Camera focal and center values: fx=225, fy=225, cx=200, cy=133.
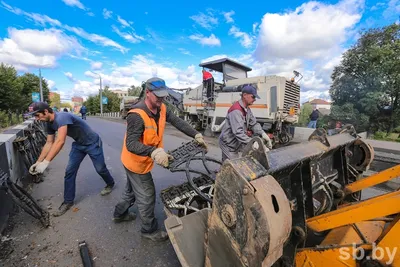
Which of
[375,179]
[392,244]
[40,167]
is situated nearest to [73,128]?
[40,167]

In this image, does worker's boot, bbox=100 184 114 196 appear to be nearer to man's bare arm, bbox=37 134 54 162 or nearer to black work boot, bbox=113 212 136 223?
black work boot, bbox=113 212 136 223

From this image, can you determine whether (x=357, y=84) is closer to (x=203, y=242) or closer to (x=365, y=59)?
(x=365, y=59)

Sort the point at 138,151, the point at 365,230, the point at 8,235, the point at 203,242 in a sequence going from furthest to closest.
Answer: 1. the point at 8,235
2. the point at 138,151
3. the point at 365,230
4. the point at 203,242

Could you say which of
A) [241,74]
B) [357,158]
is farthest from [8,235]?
[241,74]

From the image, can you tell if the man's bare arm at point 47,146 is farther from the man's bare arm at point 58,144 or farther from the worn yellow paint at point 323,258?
the worn yellow paint at point 323,258

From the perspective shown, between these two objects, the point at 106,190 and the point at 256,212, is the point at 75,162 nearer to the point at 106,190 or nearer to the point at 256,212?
the point at 106,190

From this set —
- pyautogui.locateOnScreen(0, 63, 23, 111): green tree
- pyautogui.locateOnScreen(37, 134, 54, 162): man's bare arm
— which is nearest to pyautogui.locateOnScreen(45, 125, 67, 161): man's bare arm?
pyautogui.locateOnScreen(37, 134, 54, 162): man's bare arm

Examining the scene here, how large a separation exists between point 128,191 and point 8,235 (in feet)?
4.69

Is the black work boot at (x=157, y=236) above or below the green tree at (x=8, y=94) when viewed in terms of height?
below

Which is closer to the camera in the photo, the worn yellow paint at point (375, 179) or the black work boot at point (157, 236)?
the worn yellow paint at point (375, 179)

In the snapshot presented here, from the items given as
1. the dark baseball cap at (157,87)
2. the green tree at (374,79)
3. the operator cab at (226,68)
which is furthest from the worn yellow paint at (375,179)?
the green tree at (374,79)

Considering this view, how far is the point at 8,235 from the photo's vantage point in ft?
8.55

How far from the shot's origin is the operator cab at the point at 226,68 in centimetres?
987

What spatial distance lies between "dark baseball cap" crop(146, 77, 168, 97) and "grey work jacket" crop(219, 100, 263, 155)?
0.95 m
